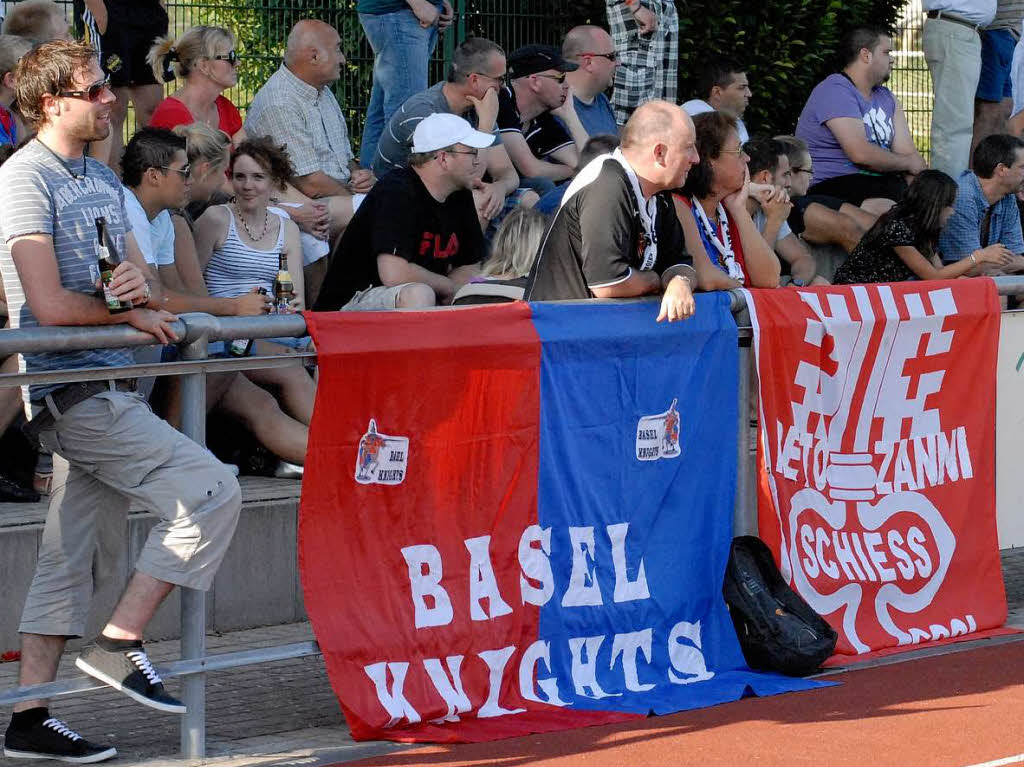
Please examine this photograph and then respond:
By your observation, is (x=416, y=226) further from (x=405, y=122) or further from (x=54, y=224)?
(x=54, y=224)

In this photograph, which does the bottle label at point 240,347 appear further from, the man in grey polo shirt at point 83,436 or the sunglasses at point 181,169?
the man in grey polo shirt at point 83,436

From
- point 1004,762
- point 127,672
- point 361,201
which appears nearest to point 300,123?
point 361,201

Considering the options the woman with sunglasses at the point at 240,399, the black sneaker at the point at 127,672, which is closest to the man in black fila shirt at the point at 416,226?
the woman with sunglasses at the point at 240,399

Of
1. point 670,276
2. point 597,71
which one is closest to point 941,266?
point 597,71

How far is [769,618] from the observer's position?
6836 millimetres

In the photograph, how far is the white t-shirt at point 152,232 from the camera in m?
7.43

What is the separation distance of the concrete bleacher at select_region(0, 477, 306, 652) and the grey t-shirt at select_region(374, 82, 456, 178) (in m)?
3.08

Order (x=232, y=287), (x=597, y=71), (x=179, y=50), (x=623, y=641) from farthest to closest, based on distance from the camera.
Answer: (x=597, y=71), (x=179, y=50), (x=232, y=287), (x=623, y=641)

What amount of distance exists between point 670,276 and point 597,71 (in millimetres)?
5114

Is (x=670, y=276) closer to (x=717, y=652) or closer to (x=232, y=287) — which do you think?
(x=717, y=652)

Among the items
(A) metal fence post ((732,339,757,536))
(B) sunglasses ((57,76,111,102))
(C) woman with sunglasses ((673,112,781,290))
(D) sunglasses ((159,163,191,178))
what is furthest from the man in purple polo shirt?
(B) sunglasses ((57,76,111,102))

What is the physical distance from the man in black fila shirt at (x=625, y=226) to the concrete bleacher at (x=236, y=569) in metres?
1.59

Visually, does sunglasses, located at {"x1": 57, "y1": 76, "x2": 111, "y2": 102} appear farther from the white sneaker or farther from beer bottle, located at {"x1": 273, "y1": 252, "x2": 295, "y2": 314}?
the white sneaker

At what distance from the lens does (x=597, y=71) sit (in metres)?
11.6
